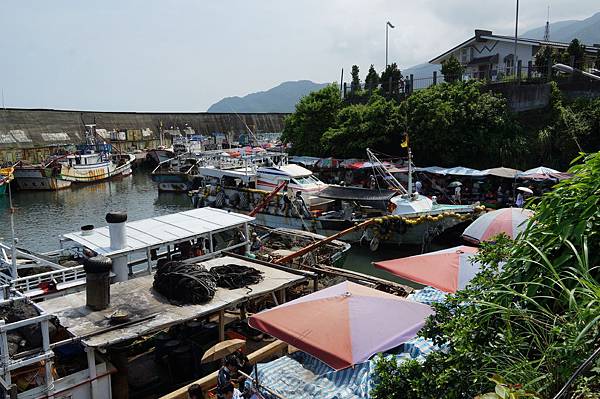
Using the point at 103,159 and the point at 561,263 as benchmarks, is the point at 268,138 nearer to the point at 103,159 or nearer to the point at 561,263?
the point at 103,159

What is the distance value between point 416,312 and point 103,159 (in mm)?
48099

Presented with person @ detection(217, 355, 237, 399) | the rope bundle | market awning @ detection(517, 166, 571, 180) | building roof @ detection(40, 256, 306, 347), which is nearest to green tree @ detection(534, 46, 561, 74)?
market awning @ detection(517, 166, 571, 180)

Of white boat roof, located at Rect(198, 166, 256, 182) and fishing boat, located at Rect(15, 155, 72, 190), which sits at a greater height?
white boat roof, located at Rect(198, 166, 256, 182)

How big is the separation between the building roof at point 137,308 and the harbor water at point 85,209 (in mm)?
10699

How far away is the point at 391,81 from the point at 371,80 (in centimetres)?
386

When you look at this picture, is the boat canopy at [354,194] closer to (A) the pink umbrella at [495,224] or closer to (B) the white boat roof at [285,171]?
(B) the white boat roof at [285,171]

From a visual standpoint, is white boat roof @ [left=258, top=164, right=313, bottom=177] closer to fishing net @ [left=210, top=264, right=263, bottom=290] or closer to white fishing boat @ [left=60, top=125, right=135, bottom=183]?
fishing net @ [left=210, top=264, right=263, bottom=290]

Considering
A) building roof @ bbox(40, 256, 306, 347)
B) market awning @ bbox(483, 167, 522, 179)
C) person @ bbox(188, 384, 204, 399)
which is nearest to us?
person @ bbox(188, 384, 204, 399)

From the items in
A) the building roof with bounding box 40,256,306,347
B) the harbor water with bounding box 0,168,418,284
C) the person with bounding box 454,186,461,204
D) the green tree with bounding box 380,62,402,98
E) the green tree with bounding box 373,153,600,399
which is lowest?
the harbor water with bounding box 0,168,418,284

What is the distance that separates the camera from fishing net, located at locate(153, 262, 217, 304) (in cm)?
920

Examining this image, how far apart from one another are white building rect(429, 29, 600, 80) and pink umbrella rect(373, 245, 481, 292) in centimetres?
3346

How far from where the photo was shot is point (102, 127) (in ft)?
204

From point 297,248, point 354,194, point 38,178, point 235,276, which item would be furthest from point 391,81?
point 235,276

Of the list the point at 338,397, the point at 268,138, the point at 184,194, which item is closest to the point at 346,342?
the point at 338,397
